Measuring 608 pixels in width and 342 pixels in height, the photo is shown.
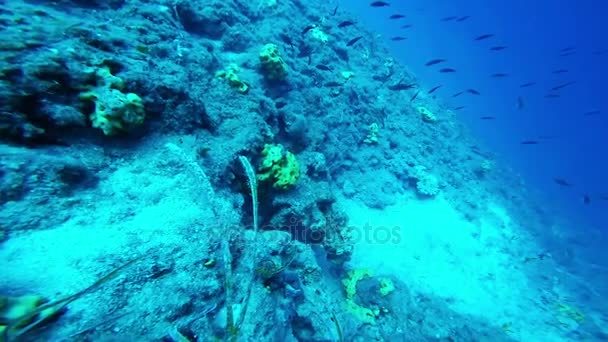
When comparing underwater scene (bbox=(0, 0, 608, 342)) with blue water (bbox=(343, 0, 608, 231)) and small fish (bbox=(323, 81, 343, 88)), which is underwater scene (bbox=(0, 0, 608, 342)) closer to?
small fish (bbox=(323, 81, 343, 88))

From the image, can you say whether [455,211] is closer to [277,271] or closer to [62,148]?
[277,271]

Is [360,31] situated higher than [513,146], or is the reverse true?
[513,146]

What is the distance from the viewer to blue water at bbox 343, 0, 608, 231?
5600cm

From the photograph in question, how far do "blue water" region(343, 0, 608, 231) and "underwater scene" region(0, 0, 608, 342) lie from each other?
41910 mm

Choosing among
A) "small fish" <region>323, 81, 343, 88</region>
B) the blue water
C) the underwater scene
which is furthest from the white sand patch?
the blue water

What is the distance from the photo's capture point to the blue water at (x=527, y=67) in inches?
2205

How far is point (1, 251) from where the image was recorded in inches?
85.0

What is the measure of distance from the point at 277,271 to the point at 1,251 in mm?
2455

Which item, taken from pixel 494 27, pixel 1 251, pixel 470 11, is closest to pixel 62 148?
pixel 1 251

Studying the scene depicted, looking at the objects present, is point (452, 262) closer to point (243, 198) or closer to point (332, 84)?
point (332, 84)

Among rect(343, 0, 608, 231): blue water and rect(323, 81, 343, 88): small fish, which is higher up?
rect(343, 0, 608, 231): blue water

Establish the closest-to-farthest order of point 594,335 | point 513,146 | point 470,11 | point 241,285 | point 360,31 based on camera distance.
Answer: point 241,285, point 594,335, point 360,31, point 513,146, point 470,11

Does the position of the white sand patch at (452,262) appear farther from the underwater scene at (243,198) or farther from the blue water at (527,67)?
the blue water at (527,67)

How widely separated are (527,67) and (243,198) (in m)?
132
